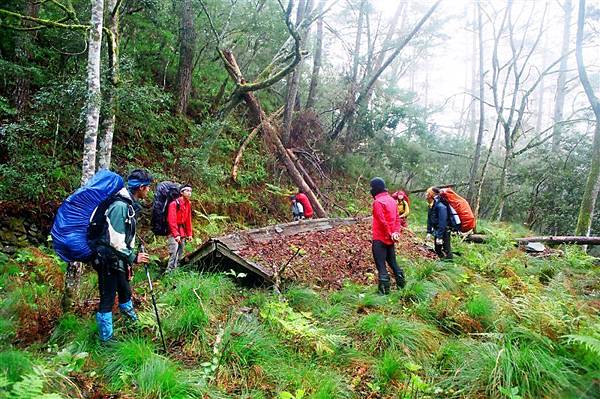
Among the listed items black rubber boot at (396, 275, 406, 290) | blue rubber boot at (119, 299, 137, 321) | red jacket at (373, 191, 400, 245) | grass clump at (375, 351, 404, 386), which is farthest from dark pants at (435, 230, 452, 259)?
blue rubber boot at (119, 299, 137, 321)

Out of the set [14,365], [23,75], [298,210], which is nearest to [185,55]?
[23,75]

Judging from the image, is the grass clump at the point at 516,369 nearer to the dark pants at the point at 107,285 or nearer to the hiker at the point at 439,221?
the dark pants at the point at 107,285

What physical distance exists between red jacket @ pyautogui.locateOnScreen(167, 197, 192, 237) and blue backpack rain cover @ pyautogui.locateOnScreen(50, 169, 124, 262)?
3.58 m

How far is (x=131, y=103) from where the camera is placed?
31.1 ft

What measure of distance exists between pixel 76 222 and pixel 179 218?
3.90m

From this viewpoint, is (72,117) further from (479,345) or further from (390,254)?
(479,345)

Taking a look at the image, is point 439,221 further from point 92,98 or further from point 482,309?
point 92,98

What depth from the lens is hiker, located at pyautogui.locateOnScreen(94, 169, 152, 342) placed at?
465 cm

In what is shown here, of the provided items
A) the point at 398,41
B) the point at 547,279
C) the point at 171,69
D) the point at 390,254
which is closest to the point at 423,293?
the point at 390,254

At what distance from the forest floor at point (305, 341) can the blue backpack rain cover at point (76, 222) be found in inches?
42.7

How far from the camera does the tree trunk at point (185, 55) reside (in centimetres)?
1397

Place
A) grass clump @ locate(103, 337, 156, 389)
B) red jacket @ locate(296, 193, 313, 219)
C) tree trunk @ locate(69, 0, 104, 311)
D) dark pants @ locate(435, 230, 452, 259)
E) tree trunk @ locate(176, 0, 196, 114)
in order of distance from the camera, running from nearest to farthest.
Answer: grass clump @ locate(103, 337, 156, 389), tree trunk @ locate(69, 0, 104, 311), dark pants @ locate(435, 230, 452, 259), tree trunk @ locate(176, 0, 196, 114), red jacket @ locate(296, 193, 313, 219)

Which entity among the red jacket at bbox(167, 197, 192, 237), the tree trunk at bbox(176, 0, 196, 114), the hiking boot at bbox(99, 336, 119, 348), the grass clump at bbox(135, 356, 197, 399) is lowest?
the hiking boot at bbox(99, 336, 119, 348)

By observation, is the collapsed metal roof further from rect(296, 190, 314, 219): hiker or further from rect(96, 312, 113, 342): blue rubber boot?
rect(296, 190, 314, 219): hiker
